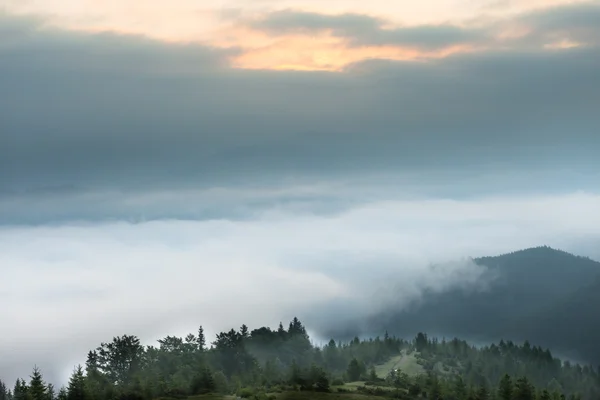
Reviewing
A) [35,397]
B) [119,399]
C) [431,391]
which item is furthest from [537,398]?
[35,397]

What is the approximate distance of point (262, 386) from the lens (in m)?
186

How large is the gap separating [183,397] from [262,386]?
24.6 meters

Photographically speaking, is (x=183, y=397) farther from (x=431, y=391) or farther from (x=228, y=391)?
(x=431, y=391)

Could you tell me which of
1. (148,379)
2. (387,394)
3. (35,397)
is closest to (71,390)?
(35,397)

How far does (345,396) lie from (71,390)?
58570 mm

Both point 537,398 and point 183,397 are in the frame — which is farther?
point 537,398

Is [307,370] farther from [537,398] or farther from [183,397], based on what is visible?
[537,398]

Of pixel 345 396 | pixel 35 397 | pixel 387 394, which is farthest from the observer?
pixel 387 394

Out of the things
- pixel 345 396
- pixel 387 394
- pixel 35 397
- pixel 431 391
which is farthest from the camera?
pixel 431 391

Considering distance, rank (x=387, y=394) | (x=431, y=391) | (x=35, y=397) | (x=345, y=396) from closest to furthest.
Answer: (x=35, y=397), (x=345, y=396), (x=387, y=394), (x=431, y=391)

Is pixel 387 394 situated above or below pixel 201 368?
below

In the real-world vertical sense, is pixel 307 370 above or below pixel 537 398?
above

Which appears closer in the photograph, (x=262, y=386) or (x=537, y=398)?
(x=262, y=386)

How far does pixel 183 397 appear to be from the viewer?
167250 mm
